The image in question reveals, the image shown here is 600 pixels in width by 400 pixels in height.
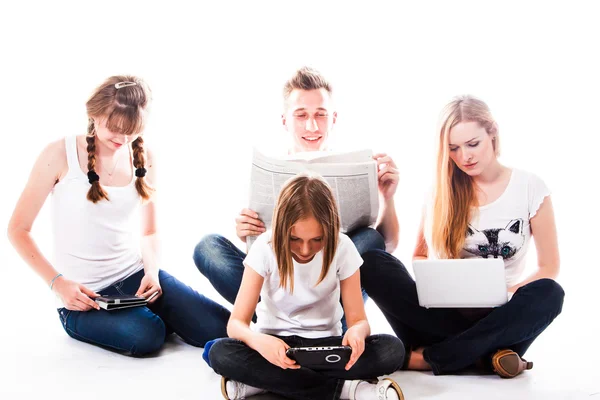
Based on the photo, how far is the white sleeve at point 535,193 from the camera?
1.87 m

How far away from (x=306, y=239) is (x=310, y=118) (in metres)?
0.66

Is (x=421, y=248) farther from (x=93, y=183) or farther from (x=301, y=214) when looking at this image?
(x=93, y=183)

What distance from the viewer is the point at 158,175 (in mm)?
2215

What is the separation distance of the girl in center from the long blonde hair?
1.13 feet

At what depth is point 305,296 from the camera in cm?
164

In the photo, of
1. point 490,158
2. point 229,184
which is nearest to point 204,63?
point 229,184

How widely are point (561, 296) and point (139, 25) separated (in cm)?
215

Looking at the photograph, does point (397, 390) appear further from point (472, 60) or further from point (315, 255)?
point (472, 60)

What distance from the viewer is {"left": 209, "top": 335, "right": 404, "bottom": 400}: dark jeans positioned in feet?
5.08

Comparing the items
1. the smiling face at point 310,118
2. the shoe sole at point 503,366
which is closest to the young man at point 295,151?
the smiling face at point 310,118

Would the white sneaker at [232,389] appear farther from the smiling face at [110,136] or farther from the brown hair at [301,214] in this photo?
the smiling face at [110,136]

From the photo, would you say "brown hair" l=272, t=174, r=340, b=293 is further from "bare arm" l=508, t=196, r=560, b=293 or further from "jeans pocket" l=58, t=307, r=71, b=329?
"jeans pocket" l=58, t=307, r=71, b=329

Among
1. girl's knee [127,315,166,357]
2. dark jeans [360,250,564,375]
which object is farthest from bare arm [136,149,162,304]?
dark jeans [360,250,564,375]

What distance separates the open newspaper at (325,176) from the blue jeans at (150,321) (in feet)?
1.06
